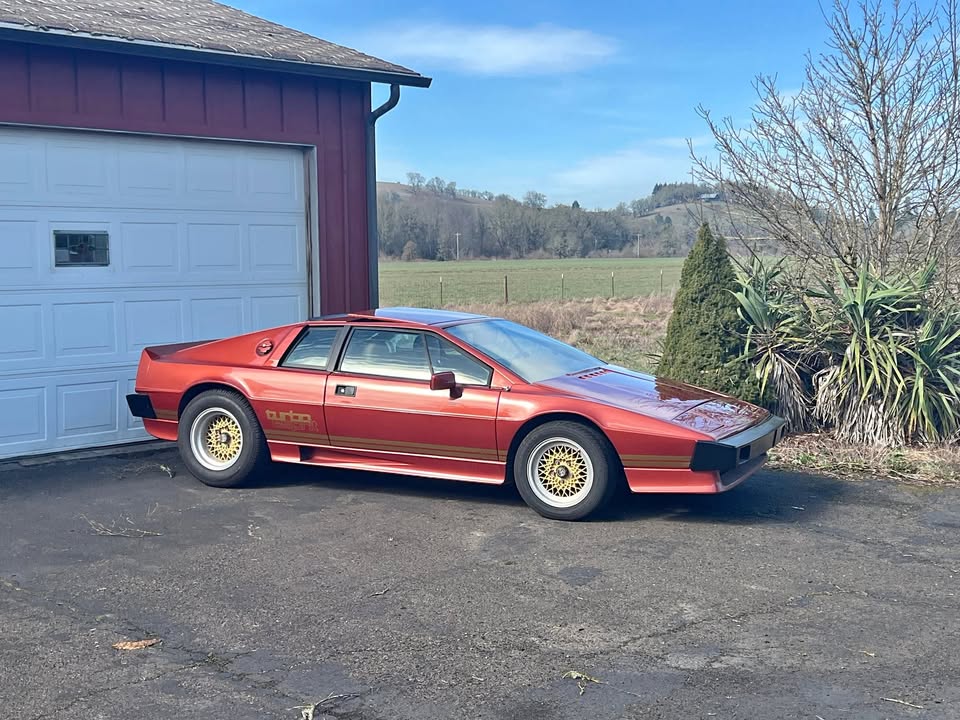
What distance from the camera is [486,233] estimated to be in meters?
72.6

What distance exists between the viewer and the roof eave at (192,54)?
26.8ft

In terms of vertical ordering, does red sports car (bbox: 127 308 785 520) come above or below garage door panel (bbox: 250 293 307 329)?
below

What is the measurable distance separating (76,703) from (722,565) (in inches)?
133

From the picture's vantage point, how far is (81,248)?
9.01 meters

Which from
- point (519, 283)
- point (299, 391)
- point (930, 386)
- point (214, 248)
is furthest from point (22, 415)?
point (519, 283)

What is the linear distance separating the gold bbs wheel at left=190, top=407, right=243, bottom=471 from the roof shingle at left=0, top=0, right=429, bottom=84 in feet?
11.1

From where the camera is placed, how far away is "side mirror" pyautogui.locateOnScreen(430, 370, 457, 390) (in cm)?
676

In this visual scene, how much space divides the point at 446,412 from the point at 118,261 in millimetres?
4045

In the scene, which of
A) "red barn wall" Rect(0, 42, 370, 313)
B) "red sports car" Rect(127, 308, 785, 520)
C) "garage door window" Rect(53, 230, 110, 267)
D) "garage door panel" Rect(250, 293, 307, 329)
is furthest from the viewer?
"garage door panel" Rect(250, 293, 307, 329)

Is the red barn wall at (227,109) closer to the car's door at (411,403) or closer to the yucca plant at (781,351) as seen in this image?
the car's door at (411,403)

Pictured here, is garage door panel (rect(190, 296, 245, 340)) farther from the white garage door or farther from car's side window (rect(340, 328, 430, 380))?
car's side window (rect(340, 328, 430, 380))

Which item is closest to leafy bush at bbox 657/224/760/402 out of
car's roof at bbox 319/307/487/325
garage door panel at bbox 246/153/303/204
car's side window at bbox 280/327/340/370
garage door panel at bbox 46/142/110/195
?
car's roof at bbox 319/307/487/325

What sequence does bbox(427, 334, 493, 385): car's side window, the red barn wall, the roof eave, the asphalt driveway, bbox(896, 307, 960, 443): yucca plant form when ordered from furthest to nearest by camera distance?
bbox(896, 307, 960, 443): yucca plant < the red barn wall < the roof eave < bbox(427, 334, 493, 385): car's side window < the asphalt driveway

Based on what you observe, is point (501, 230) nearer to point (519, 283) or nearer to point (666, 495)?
point (519, 283)
